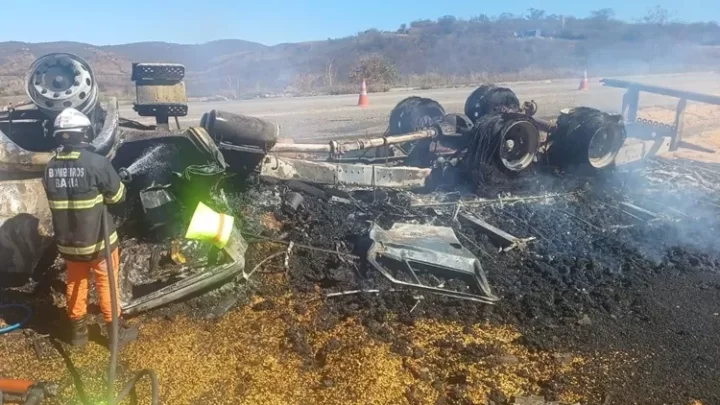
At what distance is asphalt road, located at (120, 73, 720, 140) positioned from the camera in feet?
44.5

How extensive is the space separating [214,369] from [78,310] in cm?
122

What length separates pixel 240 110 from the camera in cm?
1673

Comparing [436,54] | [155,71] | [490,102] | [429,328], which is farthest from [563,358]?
[436,54]

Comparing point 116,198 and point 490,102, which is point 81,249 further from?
point 490,102

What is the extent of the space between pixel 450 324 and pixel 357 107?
1324cm

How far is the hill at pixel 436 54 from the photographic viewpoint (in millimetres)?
35125

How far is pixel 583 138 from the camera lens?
8.59m

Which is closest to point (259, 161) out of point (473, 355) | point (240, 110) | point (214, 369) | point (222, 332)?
point (222, 332)

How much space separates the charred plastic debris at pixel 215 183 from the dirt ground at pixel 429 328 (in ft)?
0.57

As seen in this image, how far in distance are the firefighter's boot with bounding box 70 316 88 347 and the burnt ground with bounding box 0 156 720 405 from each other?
0.14 meters

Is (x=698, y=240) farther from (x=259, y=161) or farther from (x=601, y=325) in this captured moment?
(x=259, y=161)

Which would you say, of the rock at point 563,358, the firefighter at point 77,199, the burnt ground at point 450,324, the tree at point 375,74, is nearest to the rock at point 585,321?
the burnt ground at point 450,324

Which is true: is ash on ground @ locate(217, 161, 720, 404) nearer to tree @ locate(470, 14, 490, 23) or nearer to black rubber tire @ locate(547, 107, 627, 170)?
black rubber tire @ locate(547, 107, 627, 170)

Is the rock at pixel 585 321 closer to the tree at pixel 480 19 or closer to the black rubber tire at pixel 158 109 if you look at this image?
the black rubber tire at pixel 158 109
